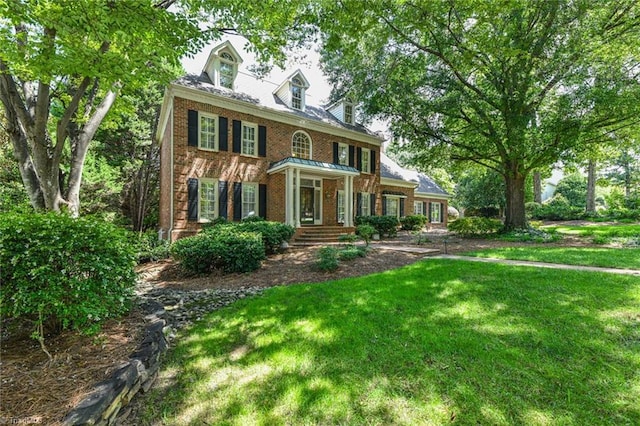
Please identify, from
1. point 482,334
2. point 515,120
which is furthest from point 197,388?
point 515,120

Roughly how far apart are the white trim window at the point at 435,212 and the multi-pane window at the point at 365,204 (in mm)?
8997

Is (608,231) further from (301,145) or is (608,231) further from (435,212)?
(301,145)

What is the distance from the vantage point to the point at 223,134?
11.8m

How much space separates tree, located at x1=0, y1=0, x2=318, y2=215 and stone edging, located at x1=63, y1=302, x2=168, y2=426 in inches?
198

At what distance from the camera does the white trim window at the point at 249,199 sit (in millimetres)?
12422

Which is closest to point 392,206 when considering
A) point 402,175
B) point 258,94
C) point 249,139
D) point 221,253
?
point 402,175

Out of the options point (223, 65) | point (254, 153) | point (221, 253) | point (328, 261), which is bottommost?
point (328, 261)

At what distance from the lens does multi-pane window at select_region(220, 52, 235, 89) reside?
12.5 m

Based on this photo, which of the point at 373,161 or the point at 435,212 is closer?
the point at 373,161

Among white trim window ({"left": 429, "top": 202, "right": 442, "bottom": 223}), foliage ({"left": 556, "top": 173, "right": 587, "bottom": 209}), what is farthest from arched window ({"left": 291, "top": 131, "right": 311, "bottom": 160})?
foliage ({"left": 556, "top": 173, "right": 587, "bottom": 209})

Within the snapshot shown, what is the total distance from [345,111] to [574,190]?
3130cm

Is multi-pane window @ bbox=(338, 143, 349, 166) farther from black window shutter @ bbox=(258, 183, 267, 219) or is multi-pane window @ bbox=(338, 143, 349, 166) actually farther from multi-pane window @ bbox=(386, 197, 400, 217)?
black window shutter @ bbox=(258, 183, 267, 219)

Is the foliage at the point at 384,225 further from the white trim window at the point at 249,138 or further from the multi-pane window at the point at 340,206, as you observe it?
the white trim window at the point at 249,138

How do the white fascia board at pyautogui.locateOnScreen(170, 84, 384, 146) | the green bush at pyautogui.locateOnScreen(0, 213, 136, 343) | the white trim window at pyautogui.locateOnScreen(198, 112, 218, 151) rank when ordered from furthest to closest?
the white trim window at pyautogui.locateOnScreen(198, 112, 218, 151) < the white fascia board at pyautogui.locateOnScreen(170, 84, 384, 146) < the green bush at pyautogui.locateOnScreen(0, 213, 136, 343)
